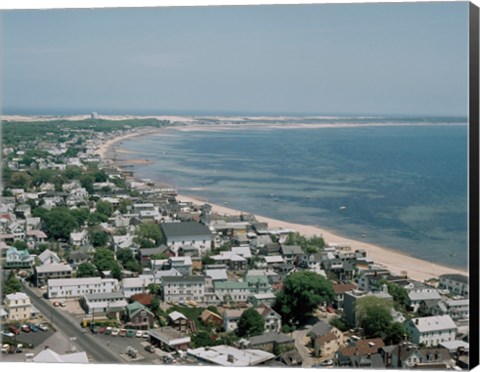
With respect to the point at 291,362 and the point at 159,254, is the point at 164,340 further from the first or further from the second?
the point at 159,254

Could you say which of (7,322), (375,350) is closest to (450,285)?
(375,350)

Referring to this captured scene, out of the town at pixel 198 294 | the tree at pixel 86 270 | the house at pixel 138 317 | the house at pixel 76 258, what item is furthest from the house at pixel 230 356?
the house at pixel 76 258

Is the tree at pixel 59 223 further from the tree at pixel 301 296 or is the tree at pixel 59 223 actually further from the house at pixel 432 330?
the house at pixel 432 330

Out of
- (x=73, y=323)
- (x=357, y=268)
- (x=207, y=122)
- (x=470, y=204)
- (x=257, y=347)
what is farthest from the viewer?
(x=207, y=122)

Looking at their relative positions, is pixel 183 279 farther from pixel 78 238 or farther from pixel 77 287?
pixel 78 238

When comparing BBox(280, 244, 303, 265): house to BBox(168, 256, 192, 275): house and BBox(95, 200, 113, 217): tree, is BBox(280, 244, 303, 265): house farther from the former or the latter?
BBox(95, 200, 113, 217): tree

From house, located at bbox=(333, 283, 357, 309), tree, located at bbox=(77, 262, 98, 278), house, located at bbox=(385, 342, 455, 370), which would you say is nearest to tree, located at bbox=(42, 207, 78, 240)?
tree, located at bbox=(77, 262, 98, 278)

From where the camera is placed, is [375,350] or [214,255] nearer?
[375,350]
